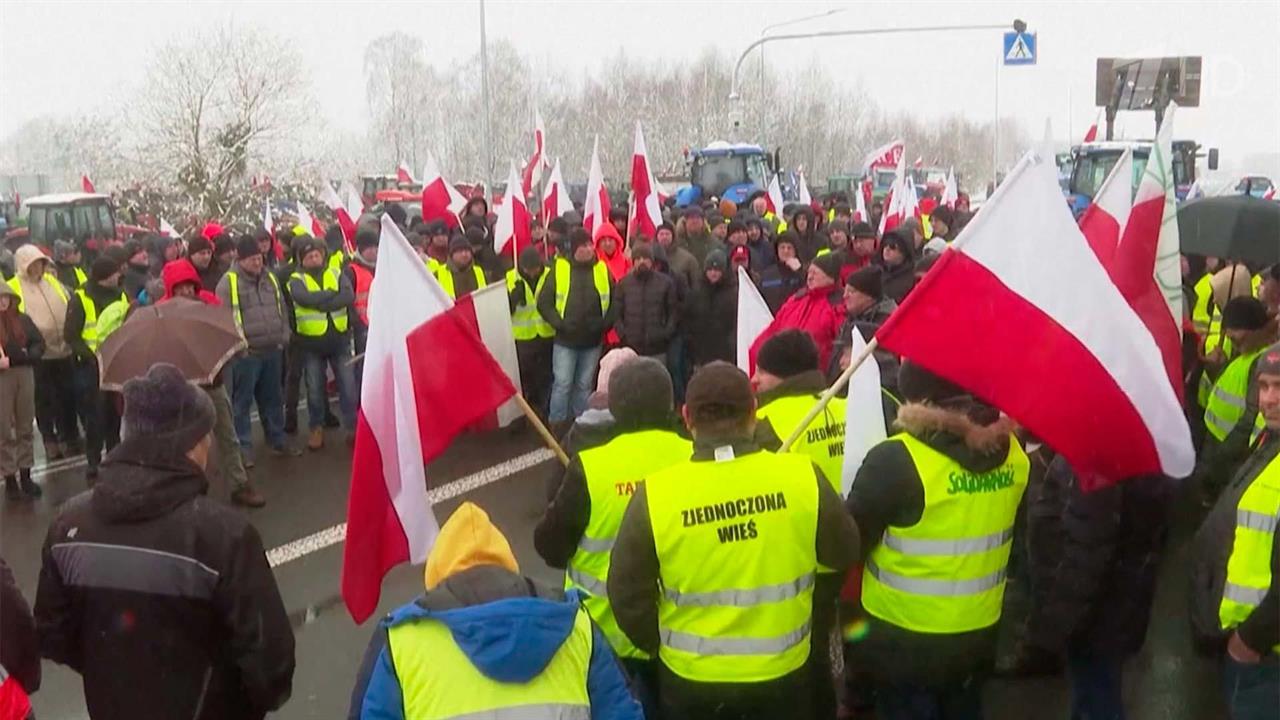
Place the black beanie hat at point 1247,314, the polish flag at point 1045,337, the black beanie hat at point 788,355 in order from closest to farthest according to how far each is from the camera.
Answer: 1. the polish flag at point 1045,337
2. the black beanie hat at point 788,355
3. the black beanie hat at point 1247,314

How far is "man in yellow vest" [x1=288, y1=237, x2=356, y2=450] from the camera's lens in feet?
29.9

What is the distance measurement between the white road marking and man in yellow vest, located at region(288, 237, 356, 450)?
1.58 m

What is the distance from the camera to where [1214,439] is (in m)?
6.41

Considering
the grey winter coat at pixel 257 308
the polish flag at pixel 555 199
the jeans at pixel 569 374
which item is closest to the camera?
the grey winter coat at pixel 257 308

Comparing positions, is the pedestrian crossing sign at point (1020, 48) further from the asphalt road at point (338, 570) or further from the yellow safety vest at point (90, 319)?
the yellow safety vest at point (90, 319)

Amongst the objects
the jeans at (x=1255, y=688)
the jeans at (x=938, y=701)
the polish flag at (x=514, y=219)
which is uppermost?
the polish flag at (x=514, y=219)

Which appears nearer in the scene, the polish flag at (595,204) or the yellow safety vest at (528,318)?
the yellow safety vest at (528,318)

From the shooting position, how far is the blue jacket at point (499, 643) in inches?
91.5

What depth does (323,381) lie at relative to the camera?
31.3 ft

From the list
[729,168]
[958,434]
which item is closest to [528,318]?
[958,434]

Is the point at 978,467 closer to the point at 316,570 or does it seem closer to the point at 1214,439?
the point at 1214,439

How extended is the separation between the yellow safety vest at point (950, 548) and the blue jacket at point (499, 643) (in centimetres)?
132

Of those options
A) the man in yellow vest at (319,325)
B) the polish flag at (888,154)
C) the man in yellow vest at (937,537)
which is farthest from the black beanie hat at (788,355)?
the polish flag at (888,154)

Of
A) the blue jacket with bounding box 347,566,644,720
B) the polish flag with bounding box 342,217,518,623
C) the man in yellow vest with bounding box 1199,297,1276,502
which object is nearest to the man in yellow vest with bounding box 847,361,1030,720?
the blue jacket with bounding box 347,566,644,720
